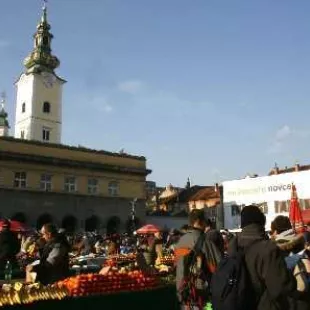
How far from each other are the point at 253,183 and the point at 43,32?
3600cm

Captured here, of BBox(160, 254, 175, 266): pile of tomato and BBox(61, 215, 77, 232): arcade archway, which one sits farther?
BBox(61, 215, 77, 232): arcade archway

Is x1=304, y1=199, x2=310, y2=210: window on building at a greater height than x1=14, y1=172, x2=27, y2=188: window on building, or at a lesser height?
lesser

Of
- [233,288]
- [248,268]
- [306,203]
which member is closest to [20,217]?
[306,203]

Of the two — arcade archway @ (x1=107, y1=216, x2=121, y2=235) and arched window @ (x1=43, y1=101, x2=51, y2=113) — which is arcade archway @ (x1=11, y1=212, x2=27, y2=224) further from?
arched window @ (x1=43, y1=101, x2=51, y2=113)

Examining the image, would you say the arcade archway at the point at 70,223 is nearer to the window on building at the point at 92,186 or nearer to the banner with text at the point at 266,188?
the window on building at the point at 92,186

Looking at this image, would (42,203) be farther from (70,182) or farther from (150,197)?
(150,197)

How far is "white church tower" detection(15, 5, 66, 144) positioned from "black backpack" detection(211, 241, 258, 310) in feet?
192

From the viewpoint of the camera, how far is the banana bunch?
7.34 meters

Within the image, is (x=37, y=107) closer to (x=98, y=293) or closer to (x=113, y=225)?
(x=113, y=225)

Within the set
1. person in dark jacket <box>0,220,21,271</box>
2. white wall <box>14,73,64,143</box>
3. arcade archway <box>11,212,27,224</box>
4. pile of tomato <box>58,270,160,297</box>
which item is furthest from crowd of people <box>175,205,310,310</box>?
white wall <box>14,73,64,143</box>

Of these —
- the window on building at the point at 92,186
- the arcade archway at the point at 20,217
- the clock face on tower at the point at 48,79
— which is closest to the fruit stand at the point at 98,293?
the arcade archway at the point at 20,217

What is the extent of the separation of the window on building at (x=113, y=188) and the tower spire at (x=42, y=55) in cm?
2119

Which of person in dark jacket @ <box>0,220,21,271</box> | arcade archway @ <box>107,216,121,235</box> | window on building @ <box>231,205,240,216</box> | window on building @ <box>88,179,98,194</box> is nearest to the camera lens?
person in dark jacket @ <box>0,220,21,271</box>

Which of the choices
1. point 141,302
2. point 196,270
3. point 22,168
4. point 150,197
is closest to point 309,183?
point 22,168
